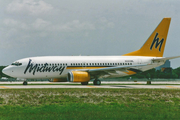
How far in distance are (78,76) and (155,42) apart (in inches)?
565

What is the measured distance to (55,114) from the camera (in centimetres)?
1597

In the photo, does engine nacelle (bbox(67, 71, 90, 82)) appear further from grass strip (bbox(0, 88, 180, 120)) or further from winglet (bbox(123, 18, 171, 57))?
grass strip (bbox(0, 88, 180, 120))

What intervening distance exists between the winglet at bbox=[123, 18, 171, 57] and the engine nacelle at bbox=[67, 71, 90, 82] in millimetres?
9344

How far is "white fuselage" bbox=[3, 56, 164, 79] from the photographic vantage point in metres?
39.7

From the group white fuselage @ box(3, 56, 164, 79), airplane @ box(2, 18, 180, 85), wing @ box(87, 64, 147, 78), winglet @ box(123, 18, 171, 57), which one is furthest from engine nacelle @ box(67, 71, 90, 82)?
winglet @ box(123, 18, 171, 57)

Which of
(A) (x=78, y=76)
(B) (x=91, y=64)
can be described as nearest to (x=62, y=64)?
(A) (x=78, y=76)

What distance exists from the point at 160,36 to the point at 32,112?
32.5 meters

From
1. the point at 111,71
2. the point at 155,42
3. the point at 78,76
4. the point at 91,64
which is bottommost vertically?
the point at 78,76

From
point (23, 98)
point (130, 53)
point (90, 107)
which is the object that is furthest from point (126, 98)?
point (130, 53)

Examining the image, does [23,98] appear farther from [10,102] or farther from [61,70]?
[61,70]

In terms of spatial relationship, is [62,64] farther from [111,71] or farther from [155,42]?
[155,42]

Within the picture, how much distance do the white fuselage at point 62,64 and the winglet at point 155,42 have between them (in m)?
1.47

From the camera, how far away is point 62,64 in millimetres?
40781

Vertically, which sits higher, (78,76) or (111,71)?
(111,71)
